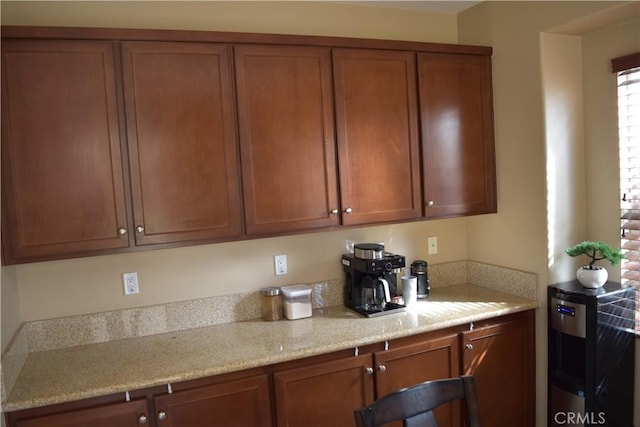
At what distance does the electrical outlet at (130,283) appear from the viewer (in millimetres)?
2312

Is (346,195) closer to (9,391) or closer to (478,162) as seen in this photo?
(478,162)

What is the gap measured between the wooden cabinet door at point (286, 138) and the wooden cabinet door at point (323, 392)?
2.16ft

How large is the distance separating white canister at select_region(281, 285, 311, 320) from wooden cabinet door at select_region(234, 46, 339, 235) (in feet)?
1.21

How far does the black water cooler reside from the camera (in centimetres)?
229

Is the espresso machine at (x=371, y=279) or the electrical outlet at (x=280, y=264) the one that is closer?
the espresso machine at (x=371, y=279)

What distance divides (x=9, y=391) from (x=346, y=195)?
63.6 inches

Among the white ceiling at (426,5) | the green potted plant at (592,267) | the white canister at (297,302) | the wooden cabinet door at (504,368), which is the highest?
the white ceiling at (426,5)

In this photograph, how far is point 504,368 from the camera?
2547 mm

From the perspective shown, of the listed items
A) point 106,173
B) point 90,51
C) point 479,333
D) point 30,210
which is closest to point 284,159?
point 106,173

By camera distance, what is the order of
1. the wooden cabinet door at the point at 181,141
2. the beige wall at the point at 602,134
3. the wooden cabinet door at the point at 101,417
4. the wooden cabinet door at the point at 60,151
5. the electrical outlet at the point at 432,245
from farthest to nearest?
the electrical outlet at the point at 432,245
the beige wall at the point at 602,134
the wooden cabinet door at the point at 181,141
the wooden cabinet door at the point at 60,151
the wooden cabinet door at the point at 101,417

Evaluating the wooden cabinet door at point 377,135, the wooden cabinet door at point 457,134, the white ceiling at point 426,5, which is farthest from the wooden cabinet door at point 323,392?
the white ceiling at point 426,5

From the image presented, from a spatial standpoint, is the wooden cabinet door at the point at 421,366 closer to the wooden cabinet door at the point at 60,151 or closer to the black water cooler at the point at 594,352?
the black water cooler at the point at 594,352

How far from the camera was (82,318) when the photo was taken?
7.34ft

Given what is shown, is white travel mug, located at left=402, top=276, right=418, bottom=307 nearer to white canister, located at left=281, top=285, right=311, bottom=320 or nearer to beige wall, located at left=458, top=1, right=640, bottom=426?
white canister, located at left=281, top=285, right=311, bottom=320
